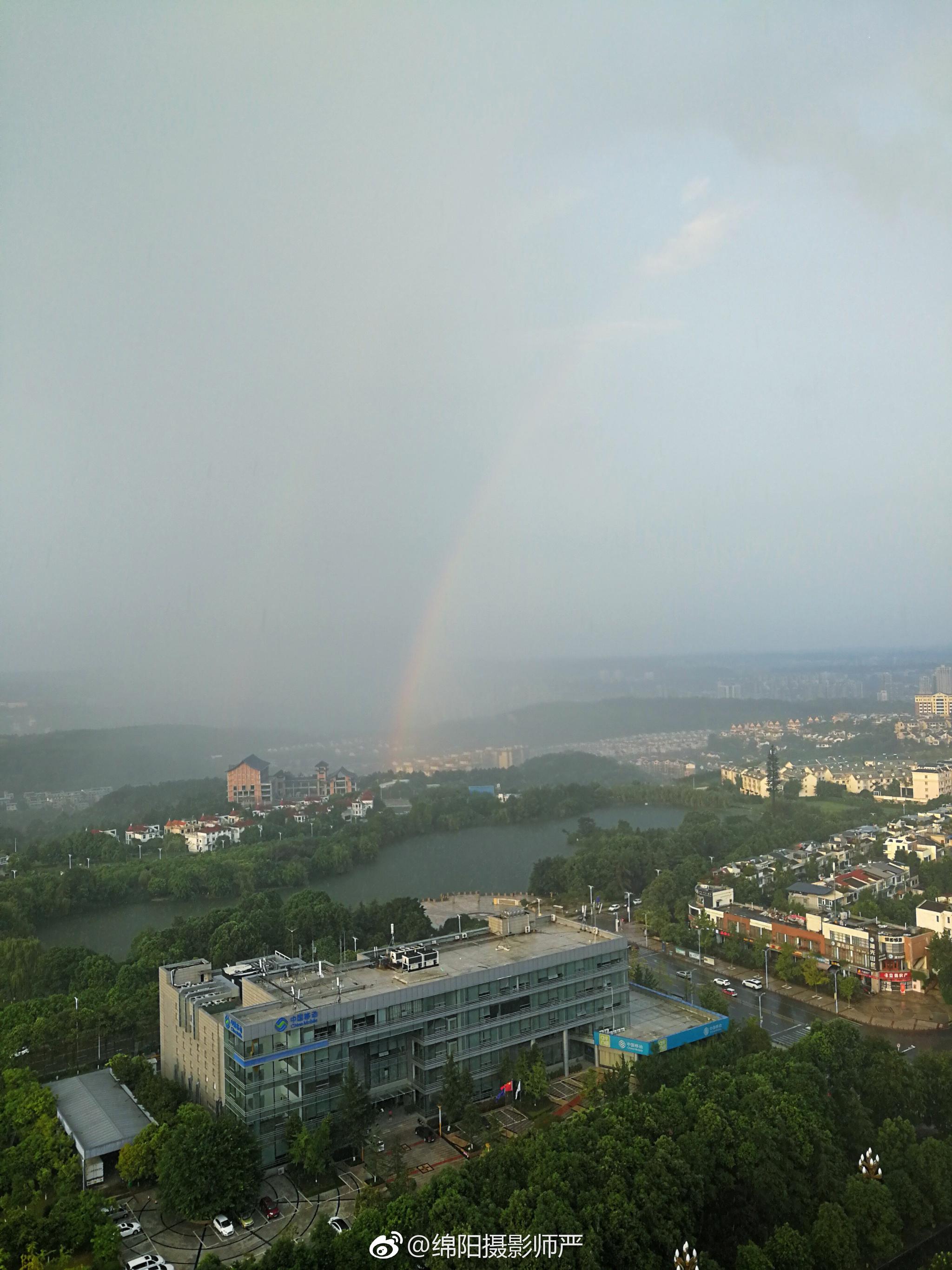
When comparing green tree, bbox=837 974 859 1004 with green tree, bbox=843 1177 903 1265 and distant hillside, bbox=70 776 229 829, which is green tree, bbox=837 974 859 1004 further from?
distant hillside, bbox=70 776 229 829

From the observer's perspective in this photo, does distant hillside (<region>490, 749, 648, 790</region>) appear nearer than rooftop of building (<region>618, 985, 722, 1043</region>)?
No

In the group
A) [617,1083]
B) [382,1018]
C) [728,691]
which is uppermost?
[382,1018]

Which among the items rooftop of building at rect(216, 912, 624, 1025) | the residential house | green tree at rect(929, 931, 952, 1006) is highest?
rooftop of building at rect(216, 912, 624, 1025)

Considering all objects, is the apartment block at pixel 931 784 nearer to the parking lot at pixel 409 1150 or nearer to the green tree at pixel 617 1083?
the green tree at pixel 617 1083

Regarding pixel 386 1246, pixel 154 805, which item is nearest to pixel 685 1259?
pixel 386 1246

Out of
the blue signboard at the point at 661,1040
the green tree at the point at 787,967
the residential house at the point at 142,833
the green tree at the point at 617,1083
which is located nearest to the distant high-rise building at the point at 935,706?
the residential house at the point at 142,833

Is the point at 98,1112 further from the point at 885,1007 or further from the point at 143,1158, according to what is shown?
the point at 885,1007

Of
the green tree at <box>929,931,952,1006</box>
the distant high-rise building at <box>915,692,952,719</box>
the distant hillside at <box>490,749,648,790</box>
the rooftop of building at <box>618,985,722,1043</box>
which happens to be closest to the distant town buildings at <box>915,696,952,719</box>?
the distant high-rise building at <box>915,692,952,719</box>
